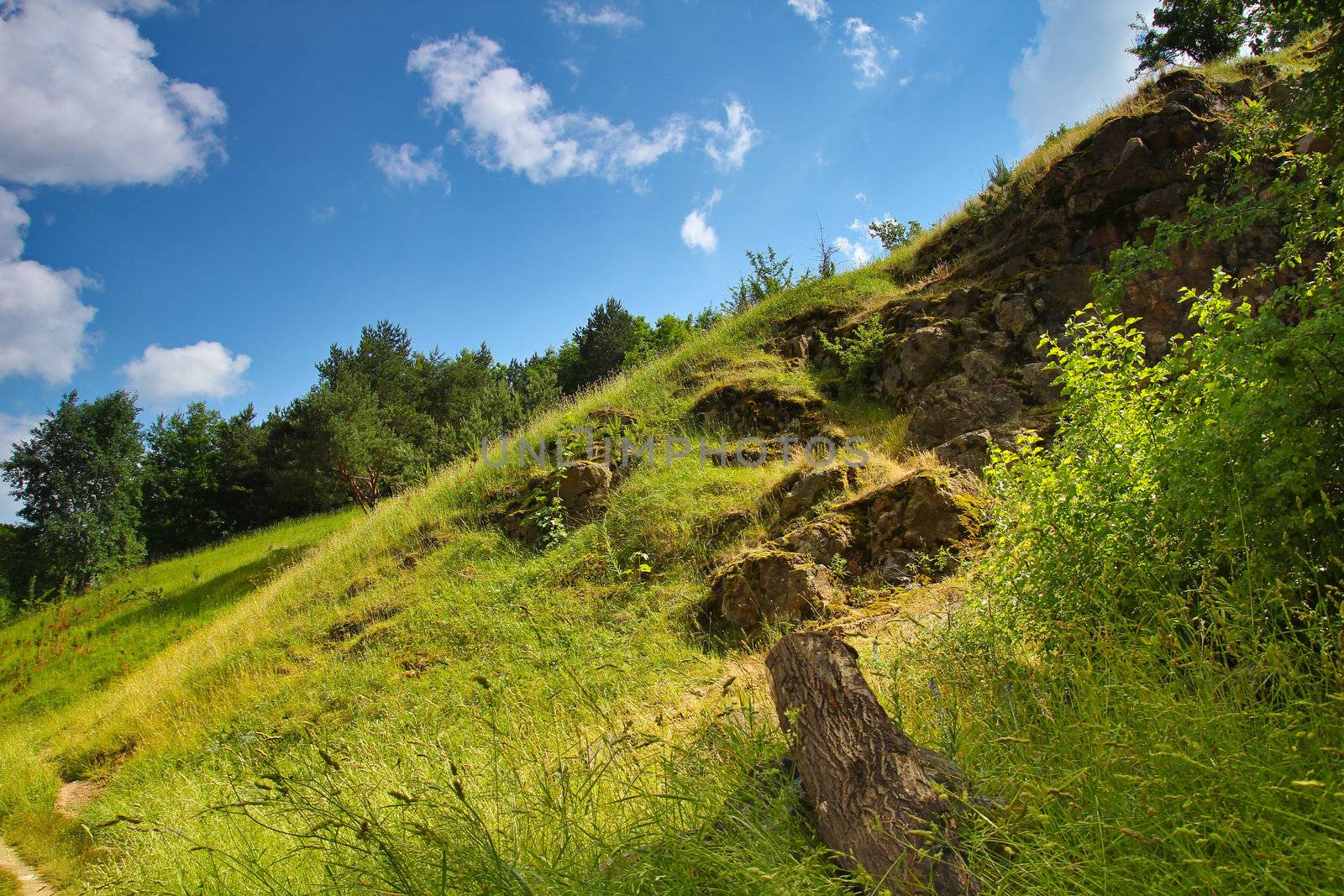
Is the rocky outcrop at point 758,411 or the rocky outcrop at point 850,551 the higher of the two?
the rocky outcrop at point 758,411

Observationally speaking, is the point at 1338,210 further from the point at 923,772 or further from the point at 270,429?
the point at 270,429

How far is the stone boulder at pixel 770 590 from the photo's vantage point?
6.14 metres

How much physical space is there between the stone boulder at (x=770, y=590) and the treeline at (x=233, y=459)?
12.1 meters

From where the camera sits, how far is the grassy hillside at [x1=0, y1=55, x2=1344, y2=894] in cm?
178

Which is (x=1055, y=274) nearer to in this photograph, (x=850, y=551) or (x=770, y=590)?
(x=850, y=551)

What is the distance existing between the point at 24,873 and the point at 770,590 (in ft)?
27.4

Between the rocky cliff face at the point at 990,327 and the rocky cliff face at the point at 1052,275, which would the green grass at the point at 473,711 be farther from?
the rocky cliff face at the point at 1052,275

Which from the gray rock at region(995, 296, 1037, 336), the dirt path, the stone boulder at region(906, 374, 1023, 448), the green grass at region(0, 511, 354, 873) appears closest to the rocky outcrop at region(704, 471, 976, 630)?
the stone boulder at region(906, 374, 1023, 448)

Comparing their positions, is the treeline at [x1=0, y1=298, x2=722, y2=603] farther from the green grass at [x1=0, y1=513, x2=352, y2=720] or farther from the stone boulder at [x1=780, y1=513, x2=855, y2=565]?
the stone boulder at [x1=780, y1=513, x2=855, y2=565]

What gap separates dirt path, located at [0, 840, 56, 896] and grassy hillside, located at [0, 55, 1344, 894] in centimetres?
15

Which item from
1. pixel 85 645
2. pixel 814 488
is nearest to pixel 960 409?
pixel 814 488

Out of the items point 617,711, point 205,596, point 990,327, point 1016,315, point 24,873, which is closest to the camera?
point 617,711

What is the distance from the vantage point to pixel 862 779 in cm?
207

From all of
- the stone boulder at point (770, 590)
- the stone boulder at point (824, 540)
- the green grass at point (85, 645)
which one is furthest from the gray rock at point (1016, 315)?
the green grass at point (85, 645)
